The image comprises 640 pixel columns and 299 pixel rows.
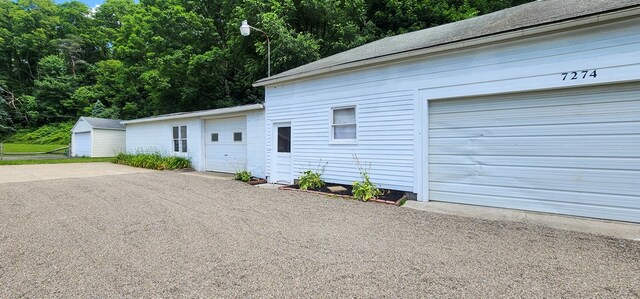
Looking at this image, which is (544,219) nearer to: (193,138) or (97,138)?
(193,138)

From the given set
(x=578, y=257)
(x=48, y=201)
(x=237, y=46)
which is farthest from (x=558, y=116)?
(x=237, y=46)

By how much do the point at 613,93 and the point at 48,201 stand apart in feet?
35.0

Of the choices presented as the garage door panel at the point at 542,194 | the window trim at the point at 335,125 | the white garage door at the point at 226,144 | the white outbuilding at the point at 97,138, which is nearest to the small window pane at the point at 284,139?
the window trim at the point at 335,125

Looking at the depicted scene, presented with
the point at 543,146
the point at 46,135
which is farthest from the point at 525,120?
the point at 46,135

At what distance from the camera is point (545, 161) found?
16.4ft

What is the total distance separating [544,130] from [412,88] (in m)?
2.50

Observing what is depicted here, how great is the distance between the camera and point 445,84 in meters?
5.89

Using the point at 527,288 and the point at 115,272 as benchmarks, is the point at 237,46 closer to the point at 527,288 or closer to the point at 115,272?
the point at 115,272

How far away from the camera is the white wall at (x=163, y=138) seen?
12.6 metres

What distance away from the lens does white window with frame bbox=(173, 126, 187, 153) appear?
43.7 feet

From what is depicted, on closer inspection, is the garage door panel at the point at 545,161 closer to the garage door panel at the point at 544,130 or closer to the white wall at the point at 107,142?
the garage door panel at the point at 544,130

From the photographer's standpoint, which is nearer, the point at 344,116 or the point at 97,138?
the point at 344,116

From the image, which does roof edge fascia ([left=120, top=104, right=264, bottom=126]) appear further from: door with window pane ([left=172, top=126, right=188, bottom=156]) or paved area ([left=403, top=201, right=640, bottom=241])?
paved area ([left=403, top=201, right=640, bottom=241])

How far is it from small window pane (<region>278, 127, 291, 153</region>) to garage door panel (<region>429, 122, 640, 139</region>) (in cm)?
434
